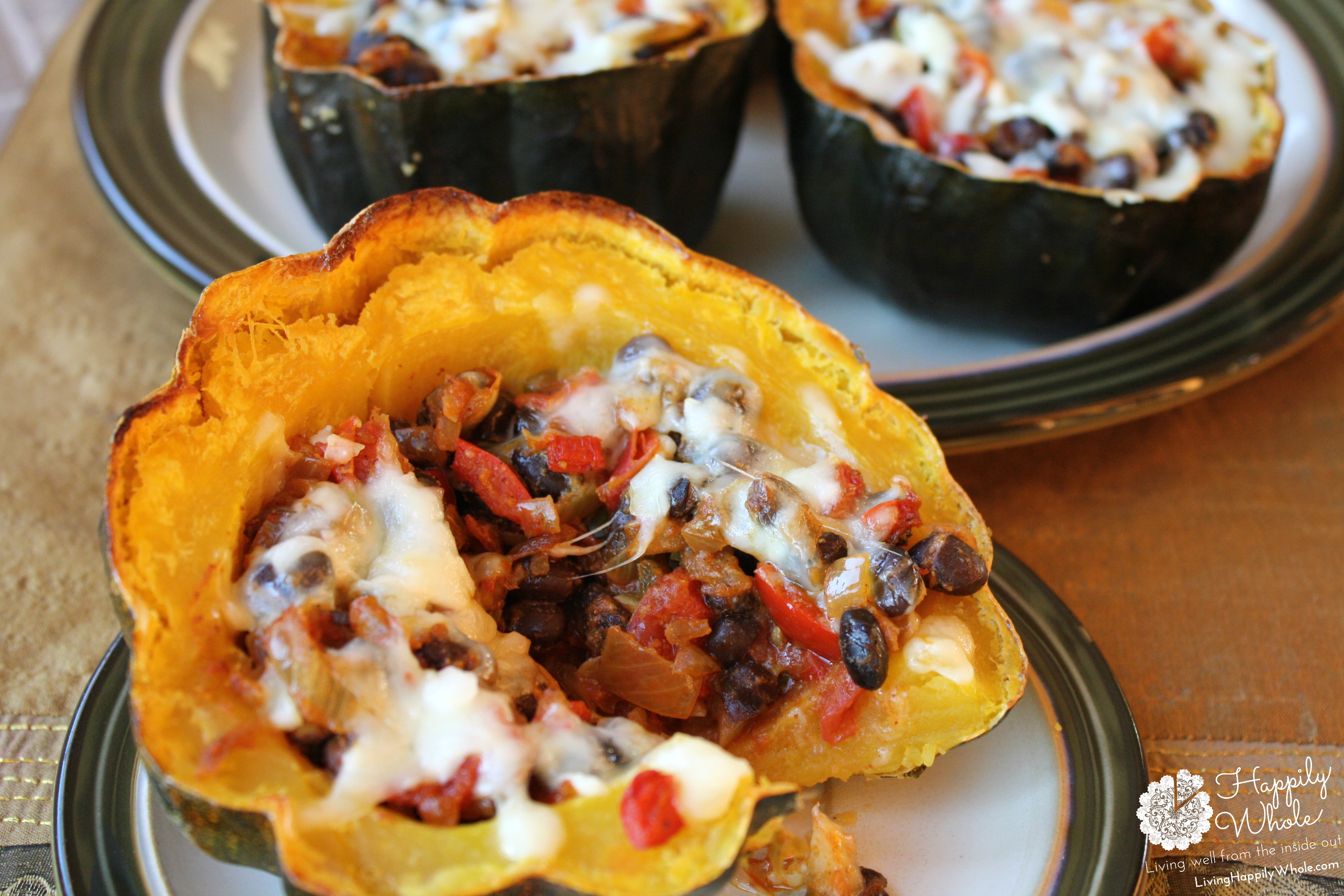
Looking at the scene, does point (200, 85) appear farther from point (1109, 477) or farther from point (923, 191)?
point (1109, 477)

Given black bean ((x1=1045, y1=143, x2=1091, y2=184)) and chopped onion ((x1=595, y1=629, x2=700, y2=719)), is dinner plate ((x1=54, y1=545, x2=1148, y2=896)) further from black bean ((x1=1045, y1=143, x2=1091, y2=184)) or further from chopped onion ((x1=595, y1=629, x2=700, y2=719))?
black bean ((x1=1045, y1=143, x2=1091, y2=184))

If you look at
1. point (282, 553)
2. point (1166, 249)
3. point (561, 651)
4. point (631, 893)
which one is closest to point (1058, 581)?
point (1166, 249)

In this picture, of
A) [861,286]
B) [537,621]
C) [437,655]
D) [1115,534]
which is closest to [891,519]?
[537,621]

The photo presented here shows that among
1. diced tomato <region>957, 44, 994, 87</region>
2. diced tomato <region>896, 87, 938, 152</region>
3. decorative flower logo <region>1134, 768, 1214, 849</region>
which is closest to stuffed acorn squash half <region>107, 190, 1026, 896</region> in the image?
decorative flower logo <region>1134, 768, 1214, 849</region>

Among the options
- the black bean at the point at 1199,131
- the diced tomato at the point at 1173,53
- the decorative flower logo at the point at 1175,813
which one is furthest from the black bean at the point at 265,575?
the diced tomato at the point at 1173,53

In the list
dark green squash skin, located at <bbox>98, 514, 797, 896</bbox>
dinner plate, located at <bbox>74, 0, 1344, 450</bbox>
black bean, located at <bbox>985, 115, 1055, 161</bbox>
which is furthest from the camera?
black bean, located at <bbox>985, 115, 1055, 161</bbox>

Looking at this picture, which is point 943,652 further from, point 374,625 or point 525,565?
point 374,625

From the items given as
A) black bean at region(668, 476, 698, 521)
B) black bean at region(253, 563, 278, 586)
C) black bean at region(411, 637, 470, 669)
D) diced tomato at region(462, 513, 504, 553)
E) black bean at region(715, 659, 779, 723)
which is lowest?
black bean at region(715, 659, 779, 723)
